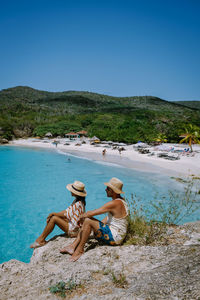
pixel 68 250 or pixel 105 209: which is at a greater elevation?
pixel 105 209

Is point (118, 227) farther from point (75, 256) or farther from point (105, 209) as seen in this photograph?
point (75, 256)

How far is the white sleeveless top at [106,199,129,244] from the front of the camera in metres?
3.47

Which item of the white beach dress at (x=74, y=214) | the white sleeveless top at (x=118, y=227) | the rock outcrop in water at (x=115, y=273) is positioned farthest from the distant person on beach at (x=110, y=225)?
the white beach dress at (x=74, y=214)

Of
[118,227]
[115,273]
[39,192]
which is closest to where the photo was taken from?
[115,273]

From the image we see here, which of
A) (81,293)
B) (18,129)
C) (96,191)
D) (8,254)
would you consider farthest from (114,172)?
(18,129)

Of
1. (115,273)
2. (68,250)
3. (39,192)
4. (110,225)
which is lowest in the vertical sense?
(39,192)

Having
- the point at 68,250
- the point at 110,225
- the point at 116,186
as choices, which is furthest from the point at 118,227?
the point at 68,250

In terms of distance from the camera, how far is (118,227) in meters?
3.48

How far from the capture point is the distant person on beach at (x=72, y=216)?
400 centimetres

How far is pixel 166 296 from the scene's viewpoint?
2.06 m

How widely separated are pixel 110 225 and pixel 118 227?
0.51 feet

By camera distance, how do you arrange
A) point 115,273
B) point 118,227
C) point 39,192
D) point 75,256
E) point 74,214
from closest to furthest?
point 115,273
point 75,256
point 118,227
point 74,214
point 39,192

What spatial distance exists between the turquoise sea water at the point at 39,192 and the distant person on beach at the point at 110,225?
11.7 ft

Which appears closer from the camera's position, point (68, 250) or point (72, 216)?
point (68, 250)
